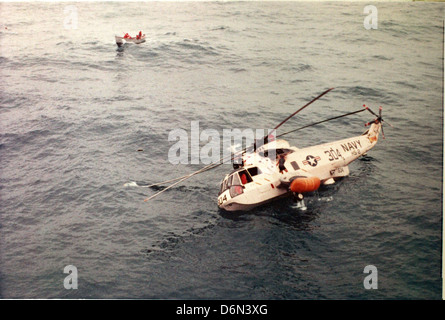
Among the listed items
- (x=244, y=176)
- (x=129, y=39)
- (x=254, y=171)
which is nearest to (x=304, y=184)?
(x=254, y=171)

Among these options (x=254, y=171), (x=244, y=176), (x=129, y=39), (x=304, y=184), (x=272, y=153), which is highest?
(x=129, y=39)

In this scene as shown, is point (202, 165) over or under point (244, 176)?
over

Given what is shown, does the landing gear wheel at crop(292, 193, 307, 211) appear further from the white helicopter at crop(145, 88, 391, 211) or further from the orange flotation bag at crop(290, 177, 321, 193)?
the orange flotation bag at crop(290, 177, 321, 193)

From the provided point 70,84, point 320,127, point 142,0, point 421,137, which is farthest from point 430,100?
point 142,0

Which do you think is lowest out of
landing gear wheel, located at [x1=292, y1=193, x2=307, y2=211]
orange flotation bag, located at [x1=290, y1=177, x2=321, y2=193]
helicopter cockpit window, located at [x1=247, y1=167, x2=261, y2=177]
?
landing gear wheel, located at [x1=292, y1=193, x2=307, y2=211]

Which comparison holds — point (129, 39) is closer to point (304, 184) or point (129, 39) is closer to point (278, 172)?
point (278, 172)

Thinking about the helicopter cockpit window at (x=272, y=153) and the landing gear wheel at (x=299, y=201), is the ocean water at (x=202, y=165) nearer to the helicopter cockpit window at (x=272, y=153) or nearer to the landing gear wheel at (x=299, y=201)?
the landing gear wheel at (x=299, y=201)

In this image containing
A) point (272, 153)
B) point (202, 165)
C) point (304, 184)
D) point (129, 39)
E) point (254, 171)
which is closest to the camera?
point (304, 184)

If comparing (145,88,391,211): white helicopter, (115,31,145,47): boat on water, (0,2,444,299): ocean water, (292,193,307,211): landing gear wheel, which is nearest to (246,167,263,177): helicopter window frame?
(145,88,391,211): white helicopter

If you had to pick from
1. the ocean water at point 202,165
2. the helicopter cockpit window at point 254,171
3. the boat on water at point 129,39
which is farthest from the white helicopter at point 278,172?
the boat on water at point 129,39
